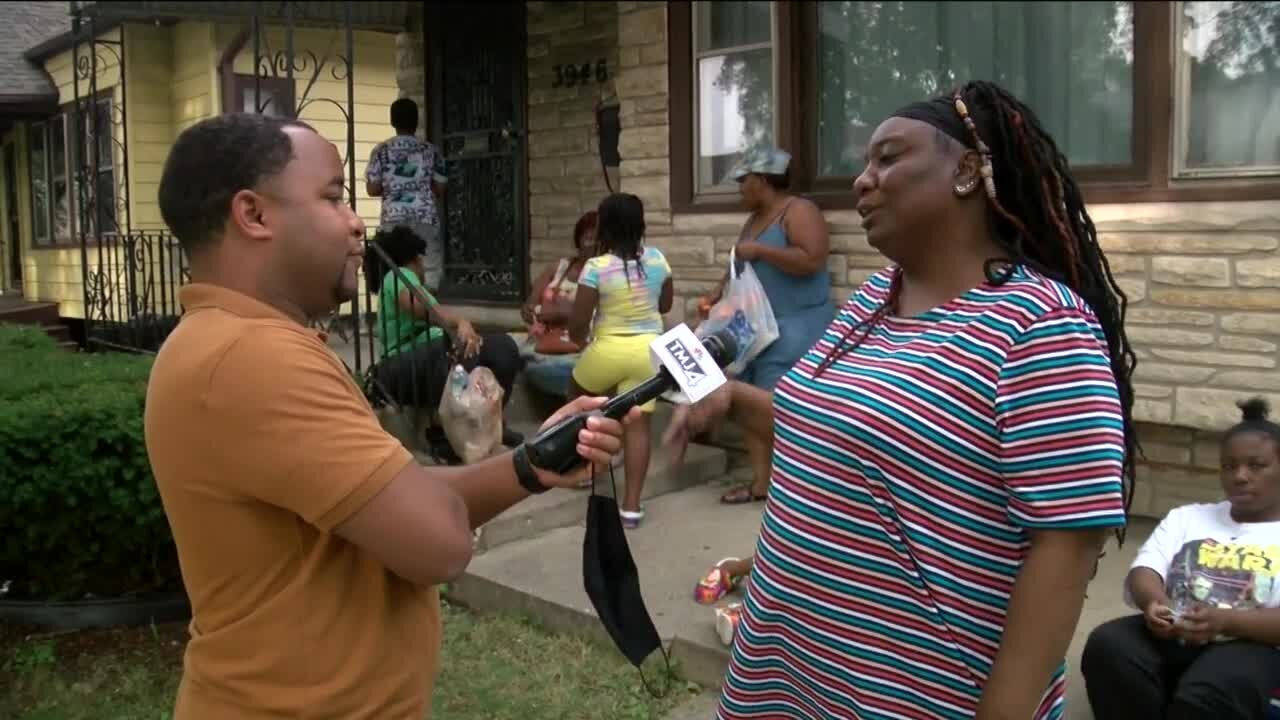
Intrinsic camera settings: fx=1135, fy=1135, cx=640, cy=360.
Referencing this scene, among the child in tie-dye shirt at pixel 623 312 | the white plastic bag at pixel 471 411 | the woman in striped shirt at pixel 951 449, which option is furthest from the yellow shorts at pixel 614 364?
the woman in striped shirt at pixel 951 449

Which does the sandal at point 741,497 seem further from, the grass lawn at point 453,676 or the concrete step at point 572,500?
the grass lawn at point 453,676

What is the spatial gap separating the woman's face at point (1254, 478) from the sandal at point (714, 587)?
6.39 feet

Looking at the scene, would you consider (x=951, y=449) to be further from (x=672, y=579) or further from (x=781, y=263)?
(x=781, y=263)

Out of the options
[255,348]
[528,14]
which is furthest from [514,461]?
[528,14]

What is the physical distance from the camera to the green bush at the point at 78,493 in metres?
4.59

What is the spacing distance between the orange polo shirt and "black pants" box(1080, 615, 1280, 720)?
2.17 metres

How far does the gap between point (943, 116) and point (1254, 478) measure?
197cm

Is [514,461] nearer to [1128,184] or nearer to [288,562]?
[288,562]

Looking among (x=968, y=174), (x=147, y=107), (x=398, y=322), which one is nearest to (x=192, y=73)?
(x=147, y=107)

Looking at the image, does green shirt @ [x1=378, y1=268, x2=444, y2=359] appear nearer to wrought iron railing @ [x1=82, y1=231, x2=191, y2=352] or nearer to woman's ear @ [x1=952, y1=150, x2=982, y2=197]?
wrought iron railing @ [x1=82, y1=231, x2=191, y2=352]

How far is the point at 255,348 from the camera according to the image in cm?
157

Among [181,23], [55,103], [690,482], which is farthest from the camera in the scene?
[55,103]

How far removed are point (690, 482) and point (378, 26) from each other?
5.42 m

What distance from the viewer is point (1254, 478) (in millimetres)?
3246
